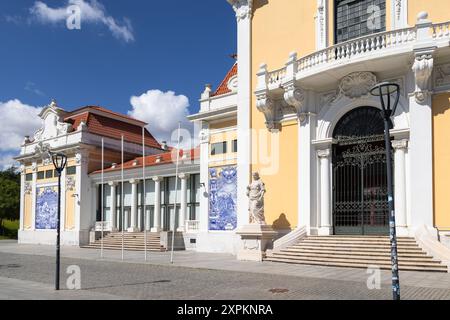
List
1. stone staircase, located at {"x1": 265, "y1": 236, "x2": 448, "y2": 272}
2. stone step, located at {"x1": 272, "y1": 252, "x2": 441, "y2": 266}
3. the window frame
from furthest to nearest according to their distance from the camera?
the window frame, stone staircase, located at {"x1": 265, "y1": 236, "x2": 448, "y2": 272}, stone step, located at {"x1": 272, "y1": 252, "x2": 441, "y2": 266}

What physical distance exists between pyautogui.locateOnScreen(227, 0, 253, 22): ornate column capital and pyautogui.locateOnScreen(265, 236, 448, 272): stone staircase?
11.5 meters

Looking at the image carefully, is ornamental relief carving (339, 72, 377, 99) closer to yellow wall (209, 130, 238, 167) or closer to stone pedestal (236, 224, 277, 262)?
stone pedestal (236, 224, 277, 262)

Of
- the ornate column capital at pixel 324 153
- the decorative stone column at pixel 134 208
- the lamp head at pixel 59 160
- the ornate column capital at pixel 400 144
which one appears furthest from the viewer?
the decorative stone column at pixel 134 208

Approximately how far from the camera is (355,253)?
58.6ft

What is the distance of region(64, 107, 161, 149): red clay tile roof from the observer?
3803cm

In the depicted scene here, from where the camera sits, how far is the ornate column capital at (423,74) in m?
17.5

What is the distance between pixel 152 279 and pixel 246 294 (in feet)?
13.6

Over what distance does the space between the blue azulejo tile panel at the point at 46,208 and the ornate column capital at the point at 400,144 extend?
86.9 feet

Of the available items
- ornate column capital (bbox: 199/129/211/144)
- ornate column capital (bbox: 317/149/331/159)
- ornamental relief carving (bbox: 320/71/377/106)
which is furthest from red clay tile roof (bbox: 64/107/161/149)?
ornamental relief carving (bbox: 320/71/377/106)

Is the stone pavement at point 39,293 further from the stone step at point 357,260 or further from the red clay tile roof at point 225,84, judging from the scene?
the red clay tile roof at point 225,84

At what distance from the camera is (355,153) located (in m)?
20.8

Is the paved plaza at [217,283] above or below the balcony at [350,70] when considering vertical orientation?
below

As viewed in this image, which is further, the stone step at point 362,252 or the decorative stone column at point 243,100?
the decorative stone column at point 243,100

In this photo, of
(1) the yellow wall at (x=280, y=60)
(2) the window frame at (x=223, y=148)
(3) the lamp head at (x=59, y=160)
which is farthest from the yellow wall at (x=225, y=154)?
(3) the lamp head at (x=59, y=160)
